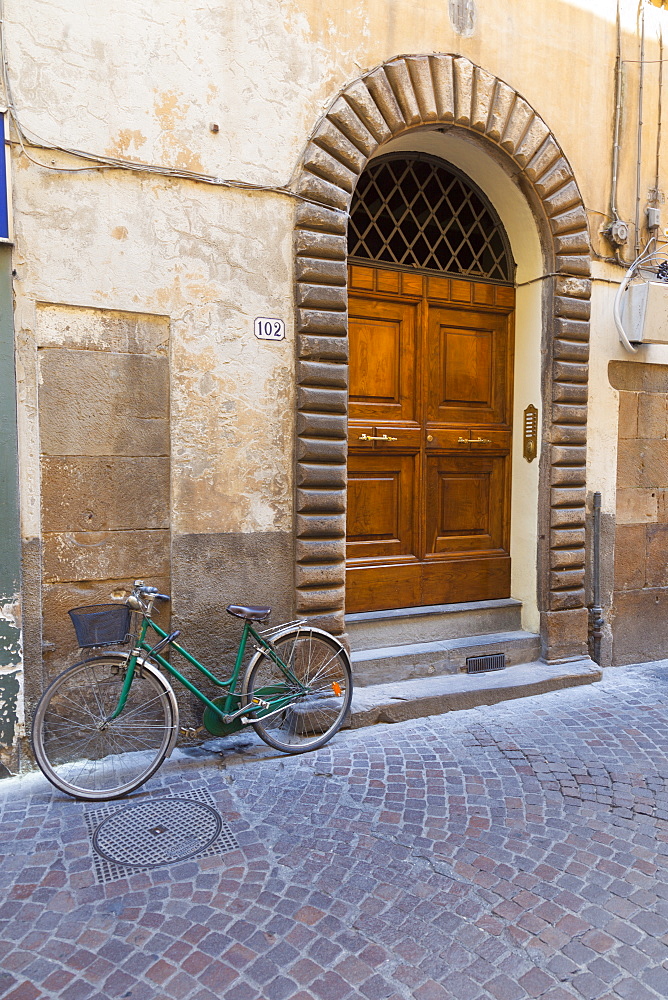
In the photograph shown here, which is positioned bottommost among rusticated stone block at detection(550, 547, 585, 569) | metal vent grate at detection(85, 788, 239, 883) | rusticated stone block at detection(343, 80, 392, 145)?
metal vent grate at detection(85, 788, 239, 883)

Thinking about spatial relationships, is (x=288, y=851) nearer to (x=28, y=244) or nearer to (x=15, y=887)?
(x=15, y=887)

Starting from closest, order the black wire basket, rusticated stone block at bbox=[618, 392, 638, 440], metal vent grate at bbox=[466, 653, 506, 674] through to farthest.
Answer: the black wire basket < metal vent grate at bbox=[466, 653, 506, 674] < rusticated stone block at bbox=[618, 392, 638, 440]

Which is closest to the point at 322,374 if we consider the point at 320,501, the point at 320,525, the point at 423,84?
the point at 320,501

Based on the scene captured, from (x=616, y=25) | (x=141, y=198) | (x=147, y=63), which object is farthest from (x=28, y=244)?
(x=616, y=25)

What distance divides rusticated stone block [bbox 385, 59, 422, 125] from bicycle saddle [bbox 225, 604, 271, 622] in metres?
3.29

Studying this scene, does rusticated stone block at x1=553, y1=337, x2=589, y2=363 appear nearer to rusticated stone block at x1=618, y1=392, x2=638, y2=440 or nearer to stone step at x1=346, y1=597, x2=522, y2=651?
rusticated stone block at x1=618, y1=392, x2=638, y2=440

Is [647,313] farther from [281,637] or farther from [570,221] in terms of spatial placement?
[281,637]

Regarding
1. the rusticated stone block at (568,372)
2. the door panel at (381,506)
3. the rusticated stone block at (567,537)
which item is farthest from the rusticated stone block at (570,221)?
the rusticated stone block at (567,537)

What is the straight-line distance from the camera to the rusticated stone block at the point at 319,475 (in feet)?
14.9

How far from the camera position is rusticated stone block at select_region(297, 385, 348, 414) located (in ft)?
14.8

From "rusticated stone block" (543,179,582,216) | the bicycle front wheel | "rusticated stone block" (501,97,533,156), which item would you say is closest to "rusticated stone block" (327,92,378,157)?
"rusticated stone block" (501,97,533,156)

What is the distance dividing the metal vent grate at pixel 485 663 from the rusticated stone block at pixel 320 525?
147 cm

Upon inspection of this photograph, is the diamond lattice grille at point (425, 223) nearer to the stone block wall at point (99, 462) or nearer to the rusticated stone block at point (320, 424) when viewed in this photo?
the rusticated stone block at point (320, 424)

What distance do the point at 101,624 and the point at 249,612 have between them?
796mm
